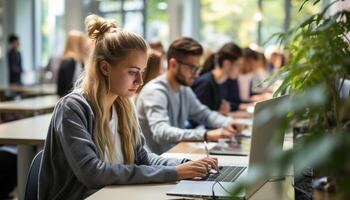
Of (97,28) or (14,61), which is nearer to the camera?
(97,28)

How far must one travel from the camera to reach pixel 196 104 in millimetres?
3643

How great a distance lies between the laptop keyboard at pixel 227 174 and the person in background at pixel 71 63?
4211mm

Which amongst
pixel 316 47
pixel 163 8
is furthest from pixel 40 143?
pixel 163 8

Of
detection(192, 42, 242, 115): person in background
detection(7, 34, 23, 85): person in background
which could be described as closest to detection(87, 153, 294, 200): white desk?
detection(192, 42, 242, 115): person in background

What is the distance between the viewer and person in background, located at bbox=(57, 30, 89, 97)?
6105 mm

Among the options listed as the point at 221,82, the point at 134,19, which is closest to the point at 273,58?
the point at 134,19

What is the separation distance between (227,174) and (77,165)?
0.51 meters

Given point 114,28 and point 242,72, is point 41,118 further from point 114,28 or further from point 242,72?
point 242,72

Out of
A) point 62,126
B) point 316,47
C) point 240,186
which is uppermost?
point 316,47

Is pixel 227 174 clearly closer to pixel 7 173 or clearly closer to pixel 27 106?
pixel 7 173

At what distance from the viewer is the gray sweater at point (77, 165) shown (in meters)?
1.73

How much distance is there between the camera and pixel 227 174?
6.18ft

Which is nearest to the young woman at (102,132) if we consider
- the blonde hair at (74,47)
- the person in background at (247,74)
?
the blonde hair at (74,47)

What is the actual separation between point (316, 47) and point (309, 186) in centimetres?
85
